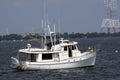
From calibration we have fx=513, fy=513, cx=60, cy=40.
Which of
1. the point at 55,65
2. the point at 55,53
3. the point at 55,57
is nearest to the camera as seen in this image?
the point at 55,65

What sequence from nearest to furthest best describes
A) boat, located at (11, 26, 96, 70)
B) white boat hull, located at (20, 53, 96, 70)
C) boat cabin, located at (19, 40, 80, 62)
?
1. white boat hull, located at (20, 53, 96, 70)
2. boat, located at (11, 26, 96, 70)
3. boat cabin, located at (19, 40, 80, 62)

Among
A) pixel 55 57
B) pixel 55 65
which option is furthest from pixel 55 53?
pixel 55 65

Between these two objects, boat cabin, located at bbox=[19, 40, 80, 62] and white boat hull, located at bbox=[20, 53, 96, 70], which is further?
boat cabin, located at bbox=[19, 40, 80, 62]

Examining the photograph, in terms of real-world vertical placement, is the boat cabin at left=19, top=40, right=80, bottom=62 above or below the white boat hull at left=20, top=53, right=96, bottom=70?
above

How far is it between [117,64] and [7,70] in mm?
18472

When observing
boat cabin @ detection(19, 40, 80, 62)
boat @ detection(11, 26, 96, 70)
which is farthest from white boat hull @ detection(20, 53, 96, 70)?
boat cabin @ detection(19, 40, 80, 62)

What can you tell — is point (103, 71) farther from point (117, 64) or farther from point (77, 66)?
point (117, 64)

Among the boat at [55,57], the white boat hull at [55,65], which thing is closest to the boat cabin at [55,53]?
the boat at [55,57]

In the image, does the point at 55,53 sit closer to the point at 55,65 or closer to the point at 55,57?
the point at 55,57

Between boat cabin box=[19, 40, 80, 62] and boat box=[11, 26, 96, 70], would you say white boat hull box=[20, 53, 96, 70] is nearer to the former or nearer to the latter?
boat box=[11, 26, 96, 70]

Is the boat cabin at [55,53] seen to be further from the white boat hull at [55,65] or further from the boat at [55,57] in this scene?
the white boat hull at [55,65]

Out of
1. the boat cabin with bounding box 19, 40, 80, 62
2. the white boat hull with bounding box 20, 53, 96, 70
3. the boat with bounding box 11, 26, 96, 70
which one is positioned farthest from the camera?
the boat cabin with bounding box 19, 40, 80, 62

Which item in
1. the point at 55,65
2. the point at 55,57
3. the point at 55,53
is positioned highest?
the point at 55,53

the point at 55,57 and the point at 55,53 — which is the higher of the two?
the point at 55,53
